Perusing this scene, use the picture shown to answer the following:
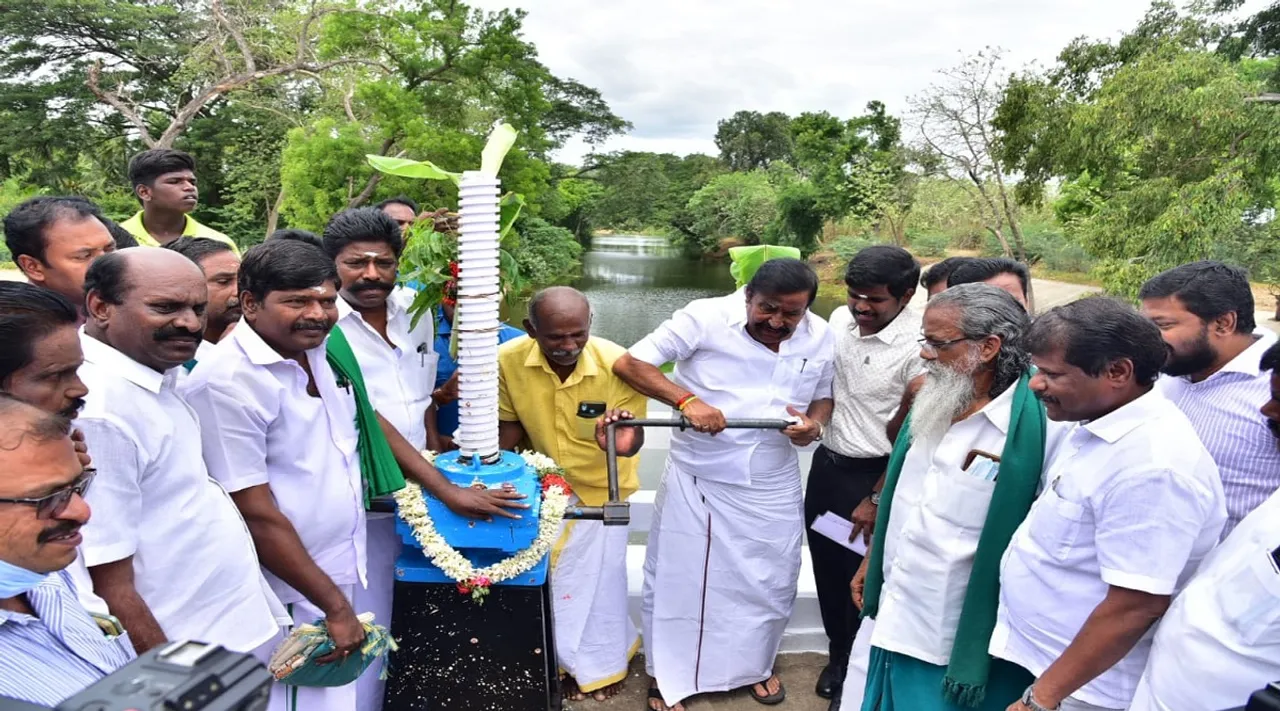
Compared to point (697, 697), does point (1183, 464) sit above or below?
above

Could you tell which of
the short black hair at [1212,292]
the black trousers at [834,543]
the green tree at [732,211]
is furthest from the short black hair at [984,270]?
the green tree at [732,211]

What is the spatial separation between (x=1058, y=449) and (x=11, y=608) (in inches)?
81.7

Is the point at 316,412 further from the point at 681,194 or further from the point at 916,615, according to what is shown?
the point at 681,194

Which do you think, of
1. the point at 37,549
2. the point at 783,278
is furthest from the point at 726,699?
the point at 37,549

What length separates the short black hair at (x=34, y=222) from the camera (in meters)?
2.33

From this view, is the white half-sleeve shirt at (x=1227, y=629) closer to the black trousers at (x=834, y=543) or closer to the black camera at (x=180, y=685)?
the black trousers at (x=834, y=543)

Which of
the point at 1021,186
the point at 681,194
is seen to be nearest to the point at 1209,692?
the point at 1021,186

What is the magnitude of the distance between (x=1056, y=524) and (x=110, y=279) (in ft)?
6.84

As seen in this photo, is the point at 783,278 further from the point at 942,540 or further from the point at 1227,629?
the point at 1227,629

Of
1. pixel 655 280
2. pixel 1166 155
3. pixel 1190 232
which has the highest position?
pixel 1166 155

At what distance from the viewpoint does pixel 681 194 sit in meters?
47.2

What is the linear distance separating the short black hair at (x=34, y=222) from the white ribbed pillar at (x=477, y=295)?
1323 mm

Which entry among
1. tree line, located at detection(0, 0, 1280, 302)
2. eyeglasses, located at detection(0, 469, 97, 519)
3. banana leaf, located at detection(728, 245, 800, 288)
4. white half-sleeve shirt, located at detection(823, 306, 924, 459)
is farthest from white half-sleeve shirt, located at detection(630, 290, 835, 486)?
tree line, located at detection(0, 0, 1280, 302)

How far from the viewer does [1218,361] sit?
7.20ft
